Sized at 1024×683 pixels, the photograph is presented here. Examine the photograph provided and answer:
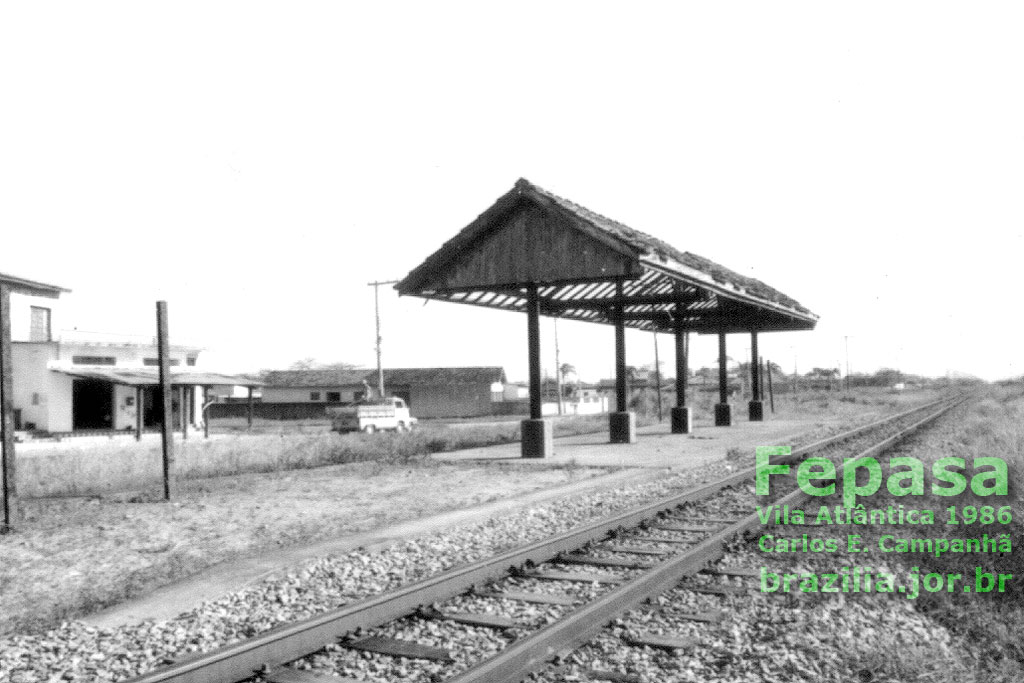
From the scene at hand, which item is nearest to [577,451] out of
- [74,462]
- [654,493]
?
[654,493]

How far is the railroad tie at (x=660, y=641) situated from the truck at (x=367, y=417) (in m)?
31.0

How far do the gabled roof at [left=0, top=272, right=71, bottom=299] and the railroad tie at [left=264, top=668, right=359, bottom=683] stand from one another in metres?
6.63

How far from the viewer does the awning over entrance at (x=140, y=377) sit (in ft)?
113

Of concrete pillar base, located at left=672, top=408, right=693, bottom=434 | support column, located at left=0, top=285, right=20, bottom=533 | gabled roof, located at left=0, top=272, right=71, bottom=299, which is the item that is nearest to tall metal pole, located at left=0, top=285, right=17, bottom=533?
support column, located at left=0, top=285, right=20, bottom=533

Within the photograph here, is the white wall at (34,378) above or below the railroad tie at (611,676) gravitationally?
above

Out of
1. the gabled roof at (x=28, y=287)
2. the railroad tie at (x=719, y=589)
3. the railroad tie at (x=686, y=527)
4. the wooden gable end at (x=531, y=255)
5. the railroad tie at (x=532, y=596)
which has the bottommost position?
the railroad tie at (x=686, y=527)

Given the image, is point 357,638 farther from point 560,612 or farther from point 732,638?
point 732,638

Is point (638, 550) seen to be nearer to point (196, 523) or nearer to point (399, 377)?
point (196, 523)

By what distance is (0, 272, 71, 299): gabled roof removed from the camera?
8914 mm

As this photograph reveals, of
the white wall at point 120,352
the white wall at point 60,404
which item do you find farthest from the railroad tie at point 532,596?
the white wall at point 120,352

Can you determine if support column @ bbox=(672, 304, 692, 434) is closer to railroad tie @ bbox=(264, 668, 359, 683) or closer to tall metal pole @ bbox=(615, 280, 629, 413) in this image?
tall metal pole @ bbox=(615, 280, 629, 413)

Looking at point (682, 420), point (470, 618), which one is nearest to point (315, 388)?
point (682, 420)

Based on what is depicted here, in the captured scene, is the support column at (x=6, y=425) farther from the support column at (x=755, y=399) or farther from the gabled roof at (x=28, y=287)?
the support column at (x=755, y=399)

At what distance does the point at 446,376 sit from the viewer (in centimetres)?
6600
